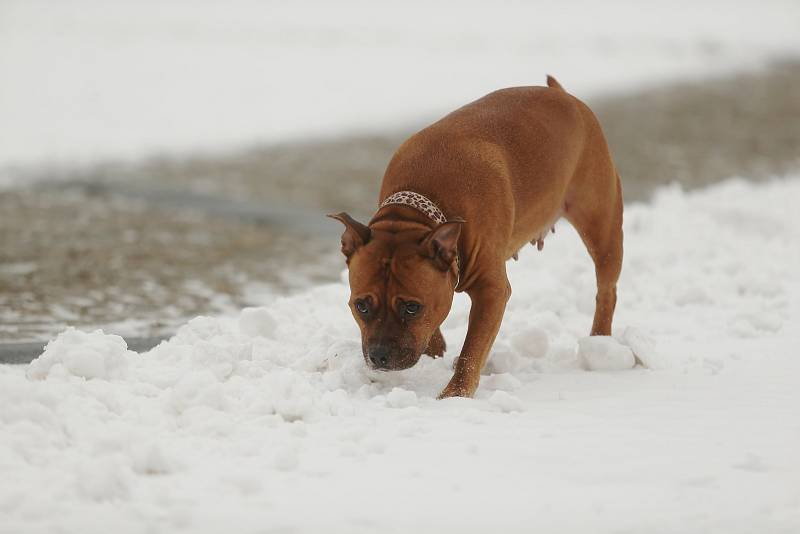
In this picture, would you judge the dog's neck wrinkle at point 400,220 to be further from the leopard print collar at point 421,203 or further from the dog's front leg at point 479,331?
the dog's front leg at point 479,331

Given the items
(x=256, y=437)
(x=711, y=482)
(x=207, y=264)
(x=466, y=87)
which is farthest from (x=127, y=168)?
(x=711, y=482)

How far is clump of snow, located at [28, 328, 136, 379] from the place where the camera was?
12.5 ft

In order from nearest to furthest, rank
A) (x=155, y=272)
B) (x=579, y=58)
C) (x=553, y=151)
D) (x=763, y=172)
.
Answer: (x=553, y=151) → (x=155, y=272) → (x=763, y=172) → (x=579, y=58)

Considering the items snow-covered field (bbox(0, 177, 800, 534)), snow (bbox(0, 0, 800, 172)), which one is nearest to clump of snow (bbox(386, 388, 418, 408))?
snow-covered field (bbox(0, 177, 800, 534))

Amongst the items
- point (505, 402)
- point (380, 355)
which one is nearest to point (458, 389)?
point (505, 402)

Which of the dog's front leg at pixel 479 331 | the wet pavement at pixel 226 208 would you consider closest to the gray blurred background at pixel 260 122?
the wet pavement at pixel 226 208

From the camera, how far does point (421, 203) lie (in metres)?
4.20

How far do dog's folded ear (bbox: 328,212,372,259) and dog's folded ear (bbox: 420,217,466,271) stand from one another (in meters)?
0.23

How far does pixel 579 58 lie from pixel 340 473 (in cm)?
1627

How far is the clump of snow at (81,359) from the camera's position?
12.5 ft

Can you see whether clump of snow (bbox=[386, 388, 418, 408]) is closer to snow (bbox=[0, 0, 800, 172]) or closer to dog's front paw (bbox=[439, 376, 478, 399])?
dog's front paw (bbox=[439, 376, 478, 399])

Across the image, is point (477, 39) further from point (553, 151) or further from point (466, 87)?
point (553, 151)

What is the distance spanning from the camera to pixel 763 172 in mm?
10805

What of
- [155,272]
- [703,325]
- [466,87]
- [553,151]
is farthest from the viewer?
[466,87]
